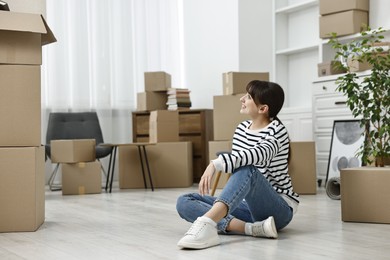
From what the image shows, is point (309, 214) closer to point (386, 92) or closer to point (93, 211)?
point (386, 92)

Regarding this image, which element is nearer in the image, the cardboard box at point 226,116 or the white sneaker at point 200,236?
the white sneaker at point 200,236

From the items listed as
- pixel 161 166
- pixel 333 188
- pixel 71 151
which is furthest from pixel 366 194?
pixel 161 166

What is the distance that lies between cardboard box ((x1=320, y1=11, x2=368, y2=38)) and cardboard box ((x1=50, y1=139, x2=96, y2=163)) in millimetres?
2259

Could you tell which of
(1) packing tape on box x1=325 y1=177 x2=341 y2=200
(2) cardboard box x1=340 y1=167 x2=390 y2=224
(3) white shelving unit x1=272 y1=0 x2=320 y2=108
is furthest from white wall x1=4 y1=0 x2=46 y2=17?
(3) white shelving unit x1=272 y1=0 x2=320 y2=108

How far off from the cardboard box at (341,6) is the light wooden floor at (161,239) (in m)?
2.01

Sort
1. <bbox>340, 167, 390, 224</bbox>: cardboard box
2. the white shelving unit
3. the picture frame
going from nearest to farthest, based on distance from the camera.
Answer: <bbox>340, 167, 390, 224</bbox>: cardboard box → the picture frame → the white shelving unit

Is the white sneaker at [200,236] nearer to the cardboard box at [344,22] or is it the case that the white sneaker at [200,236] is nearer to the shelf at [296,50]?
the cardboard box at [344,22]

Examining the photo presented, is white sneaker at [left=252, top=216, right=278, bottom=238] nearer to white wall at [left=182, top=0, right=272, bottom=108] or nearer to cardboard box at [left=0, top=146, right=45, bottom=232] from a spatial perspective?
cardboard box at [left=0, top=146, right=45, bottom=232]

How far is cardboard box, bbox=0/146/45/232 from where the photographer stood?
10.8ft

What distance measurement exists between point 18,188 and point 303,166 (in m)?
2.66

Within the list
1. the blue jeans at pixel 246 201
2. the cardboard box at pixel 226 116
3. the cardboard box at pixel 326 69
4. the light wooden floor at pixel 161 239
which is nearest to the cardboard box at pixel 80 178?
the cardboard box at pixel 226 116

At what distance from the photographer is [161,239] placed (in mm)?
3033

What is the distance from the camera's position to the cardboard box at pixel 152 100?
21.6ft

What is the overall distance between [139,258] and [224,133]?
3.51 meters
